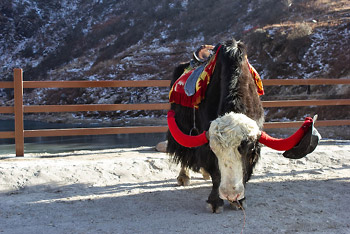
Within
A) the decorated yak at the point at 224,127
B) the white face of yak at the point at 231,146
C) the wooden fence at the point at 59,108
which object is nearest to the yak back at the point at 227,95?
the decorated yak at the point at 224,127

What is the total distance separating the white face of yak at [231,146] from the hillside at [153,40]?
1180 centimetres

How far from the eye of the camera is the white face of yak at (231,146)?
8.29 ft

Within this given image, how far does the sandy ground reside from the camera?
2904 mm

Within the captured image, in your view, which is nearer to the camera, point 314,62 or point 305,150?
point 305,150

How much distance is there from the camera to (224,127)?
255 centimetres

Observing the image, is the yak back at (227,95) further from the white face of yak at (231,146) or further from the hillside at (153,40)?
the hillside at (153,40)

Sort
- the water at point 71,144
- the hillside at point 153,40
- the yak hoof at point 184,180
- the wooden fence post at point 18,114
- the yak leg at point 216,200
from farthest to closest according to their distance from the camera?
the hillside at point 153,40
the water at point 71,144
the wooden fence post at point 18,114
the yak hoof at point 184,180
the yak leg at point 216,200

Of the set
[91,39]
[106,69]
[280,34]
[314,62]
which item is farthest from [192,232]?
[91,39]

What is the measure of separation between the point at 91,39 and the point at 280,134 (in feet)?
102

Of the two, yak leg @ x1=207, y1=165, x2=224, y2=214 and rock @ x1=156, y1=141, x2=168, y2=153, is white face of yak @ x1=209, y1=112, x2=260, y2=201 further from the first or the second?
rock @ x1=156, y1=141, x2=168, y2=153

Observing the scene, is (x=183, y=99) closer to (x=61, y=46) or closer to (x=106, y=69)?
(x=106, y=69)

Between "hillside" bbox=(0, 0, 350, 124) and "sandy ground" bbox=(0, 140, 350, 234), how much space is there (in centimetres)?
979

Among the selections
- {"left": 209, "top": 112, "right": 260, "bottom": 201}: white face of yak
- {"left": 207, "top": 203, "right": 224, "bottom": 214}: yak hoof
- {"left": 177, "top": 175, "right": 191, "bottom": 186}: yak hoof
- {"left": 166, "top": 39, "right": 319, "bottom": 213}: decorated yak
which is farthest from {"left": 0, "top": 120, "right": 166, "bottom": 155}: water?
{"left": 209, "top": 112, "right": 260, "bottom": 201}: white face of yak

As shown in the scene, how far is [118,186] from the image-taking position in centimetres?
421
